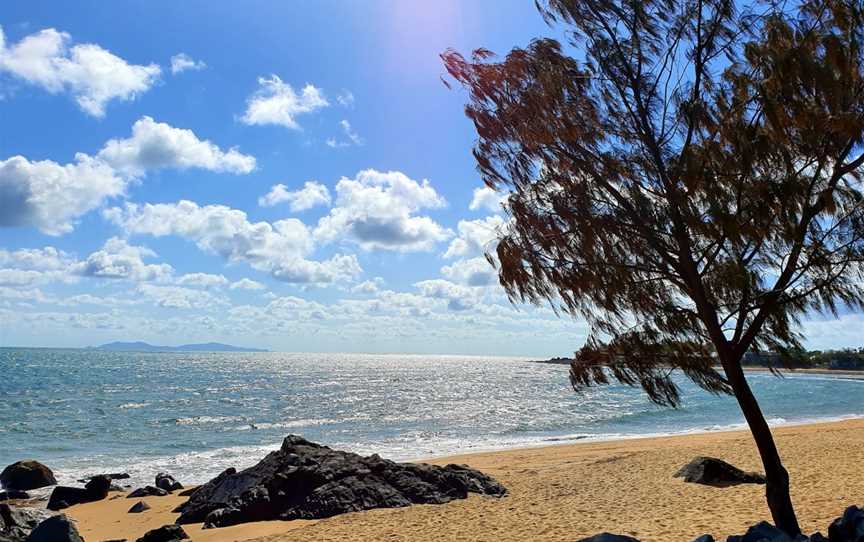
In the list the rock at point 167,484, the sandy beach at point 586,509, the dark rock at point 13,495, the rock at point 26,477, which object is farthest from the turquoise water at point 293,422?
the sandy beach at point 586,509

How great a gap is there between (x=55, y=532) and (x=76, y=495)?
9.54 m

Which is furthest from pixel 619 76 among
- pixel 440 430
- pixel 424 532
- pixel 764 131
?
pixel 440 430

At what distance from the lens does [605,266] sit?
8914mm

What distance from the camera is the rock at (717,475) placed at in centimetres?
1639

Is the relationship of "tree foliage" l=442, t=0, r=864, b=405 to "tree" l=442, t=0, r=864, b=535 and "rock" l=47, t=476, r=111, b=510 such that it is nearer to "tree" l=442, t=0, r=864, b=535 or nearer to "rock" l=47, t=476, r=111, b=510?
"tree" l=442, t=0, r=864, b=535

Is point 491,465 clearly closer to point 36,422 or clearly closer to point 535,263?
point 535,263

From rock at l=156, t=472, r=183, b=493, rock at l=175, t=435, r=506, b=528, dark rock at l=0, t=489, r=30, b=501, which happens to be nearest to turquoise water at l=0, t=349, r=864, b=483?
rock at l=156, t=472, r=183, b=493

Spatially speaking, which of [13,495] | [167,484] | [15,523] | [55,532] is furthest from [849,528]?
[13,495]

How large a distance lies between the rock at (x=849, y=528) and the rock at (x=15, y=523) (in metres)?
15.3

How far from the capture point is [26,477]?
2375cm

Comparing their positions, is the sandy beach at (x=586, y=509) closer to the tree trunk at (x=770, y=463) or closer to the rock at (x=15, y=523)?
the rock at (x=15, y=523)

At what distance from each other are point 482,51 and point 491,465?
18.2 meters

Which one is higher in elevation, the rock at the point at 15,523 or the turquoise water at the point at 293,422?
the rock at the point at 15,523

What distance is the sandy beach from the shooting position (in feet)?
40.5
